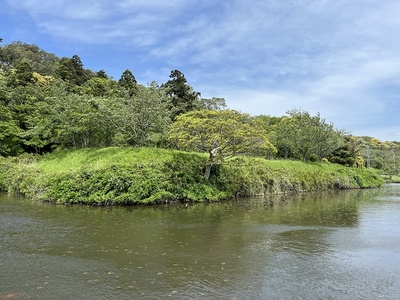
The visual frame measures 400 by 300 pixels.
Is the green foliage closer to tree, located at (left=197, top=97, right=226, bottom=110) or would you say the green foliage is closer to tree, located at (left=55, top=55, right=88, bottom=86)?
tree, located at (left=197, top=97, right=226, bottom=110)

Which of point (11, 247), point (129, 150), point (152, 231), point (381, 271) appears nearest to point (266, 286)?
point (381, 271)

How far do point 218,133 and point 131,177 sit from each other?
23.7 feet

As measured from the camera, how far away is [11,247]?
423 inches

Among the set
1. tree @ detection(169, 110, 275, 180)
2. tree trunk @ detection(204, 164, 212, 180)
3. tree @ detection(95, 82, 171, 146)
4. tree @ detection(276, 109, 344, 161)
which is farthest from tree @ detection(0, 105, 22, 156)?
tree @ detection(276, 109, 344, 161)

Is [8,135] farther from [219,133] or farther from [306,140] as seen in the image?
[306,140]

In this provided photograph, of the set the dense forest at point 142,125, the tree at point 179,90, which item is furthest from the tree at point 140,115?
the tree at point 179,90

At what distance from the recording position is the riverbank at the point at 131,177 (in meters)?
21.3

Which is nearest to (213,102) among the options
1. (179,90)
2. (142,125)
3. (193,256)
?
(179,90)

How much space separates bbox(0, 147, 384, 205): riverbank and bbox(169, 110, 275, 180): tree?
1.63 meters

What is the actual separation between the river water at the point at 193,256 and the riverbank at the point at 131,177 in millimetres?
3260

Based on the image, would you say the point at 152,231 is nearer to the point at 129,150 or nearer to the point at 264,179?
the point at 129,150

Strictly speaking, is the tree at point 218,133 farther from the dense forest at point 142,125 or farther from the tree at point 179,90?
the tree at point 179,90

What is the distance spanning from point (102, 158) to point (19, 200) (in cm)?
620

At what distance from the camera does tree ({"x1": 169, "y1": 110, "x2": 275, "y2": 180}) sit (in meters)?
24.1
